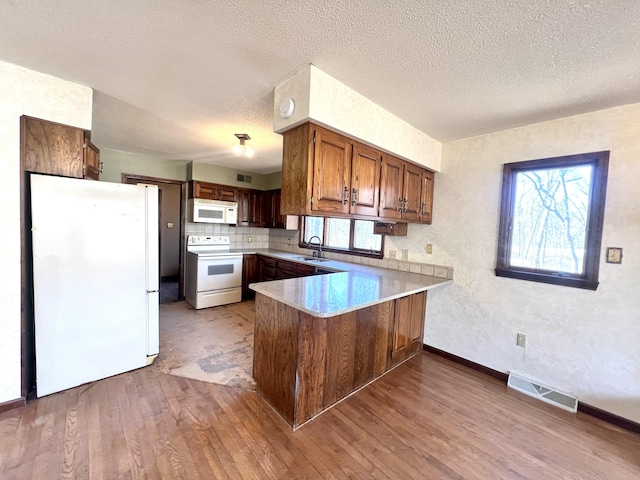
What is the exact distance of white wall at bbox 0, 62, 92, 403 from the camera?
1748 millimetres

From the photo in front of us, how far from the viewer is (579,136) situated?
2.14 meters

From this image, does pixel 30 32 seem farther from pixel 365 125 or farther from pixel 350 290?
pixel 350 290

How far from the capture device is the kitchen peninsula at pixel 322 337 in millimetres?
1780

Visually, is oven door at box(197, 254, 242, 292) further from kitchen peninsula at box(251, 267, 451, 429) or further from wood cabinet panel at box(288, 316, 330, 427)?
wood cabinet panel at box(288, 316, 330, 427)

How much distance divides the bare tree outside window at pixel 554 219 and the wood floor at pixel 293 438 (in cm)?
112

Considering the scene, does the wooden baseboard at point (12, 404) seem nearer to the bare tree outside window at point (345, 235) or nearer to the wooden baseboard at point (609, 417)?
the bare tree outside window at point (345, 235)

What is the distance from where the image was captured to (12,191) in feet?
5.87

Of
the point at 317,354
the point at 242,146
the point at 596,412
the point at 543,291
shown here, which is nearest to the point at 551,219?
the point at 543,291

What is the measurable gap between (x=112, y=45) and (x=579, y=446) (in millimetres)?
3811

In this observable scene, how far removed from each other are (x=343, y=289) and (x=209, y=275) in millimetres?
2682

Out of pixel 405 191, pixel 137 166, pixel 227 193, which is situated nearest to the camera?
pixel 405 191

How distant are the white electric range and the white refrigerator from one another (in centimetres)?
153

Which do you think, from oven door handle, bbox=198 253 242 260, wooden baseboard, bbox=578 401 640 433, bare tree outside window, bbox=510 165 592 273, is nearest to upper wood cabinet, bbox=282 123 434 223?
bare tree outside window, bbox=510 165 592 273

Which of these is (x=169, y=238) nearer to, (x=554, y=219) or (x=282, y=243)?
(x=282, y=243)
